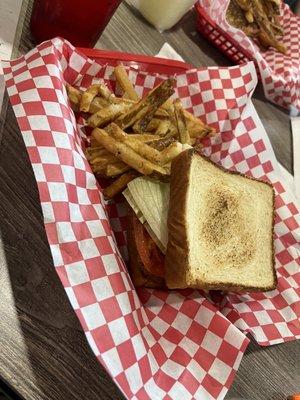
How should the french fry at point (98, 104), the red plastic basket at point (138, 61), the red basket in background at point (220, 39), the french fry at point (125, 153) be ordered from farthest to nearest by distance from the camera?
the red basket in background at point (220, 39), the red plastic basket at point (138, 61), the french fry at point (98, 104), the french fry at point (125, 153)

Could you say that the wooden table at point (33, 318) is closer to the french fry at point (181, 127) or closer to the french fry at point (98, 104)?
the french fry at point (98, 104)

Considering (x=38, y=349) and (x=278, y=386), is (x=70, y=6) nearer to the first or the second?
(x=38, y=349)

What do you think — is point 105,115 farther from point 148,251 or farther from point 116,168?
point 148,251

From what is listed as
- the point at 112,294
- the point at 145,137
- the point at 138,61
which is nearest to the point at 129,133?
the point at 145,137

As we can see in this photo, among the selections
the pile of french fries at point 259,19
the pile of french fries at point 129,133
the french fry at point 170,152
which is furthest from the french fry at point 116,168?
the pile of french fries at point 259,19

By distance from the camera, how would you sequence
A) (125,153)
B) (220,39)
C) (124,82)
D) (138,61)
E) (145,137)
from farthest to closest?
(220,39)
(138,61)
(124,82)
(145,137)
(125,153)

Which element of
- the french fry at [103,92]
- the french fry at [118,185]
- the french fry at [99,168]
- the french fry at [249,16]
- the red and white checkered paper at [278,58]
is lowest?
the red and white checkered paper at [278,58]

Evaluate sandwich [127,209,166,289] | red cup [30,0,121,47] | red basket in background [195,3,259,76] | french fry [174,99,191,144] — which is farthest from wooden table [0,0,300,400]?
red basket in background [195,3,259,76]
